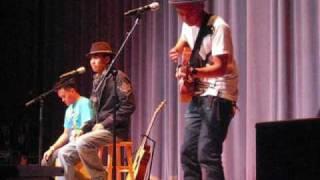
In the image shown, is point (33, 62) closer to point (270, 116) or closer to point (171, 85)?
point (171, 85)

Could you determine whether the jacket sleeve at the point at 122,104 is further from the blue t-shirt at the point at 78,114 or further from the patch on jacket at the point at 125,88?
the blue t-shirt at the point at 78,114

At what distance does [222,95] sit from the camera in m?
3.26

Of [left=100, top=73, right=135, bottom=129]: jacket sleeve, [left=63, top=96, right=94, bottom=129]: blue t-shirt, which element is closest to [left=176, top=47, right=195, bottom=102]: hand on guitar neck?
[left=100, top=73, right=135, bottom=129]: jacket sleeve

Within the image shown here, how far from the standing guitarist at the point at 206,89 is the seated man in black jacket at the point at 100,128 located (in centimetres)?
132

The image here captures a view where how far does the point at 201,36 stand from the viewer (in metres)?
3.34

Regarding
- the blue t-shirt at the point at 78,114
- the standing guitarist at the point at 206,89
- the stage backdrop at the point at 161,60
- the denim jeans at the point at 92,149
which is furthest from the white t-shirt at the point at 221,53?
the blue t-shirt at the point at 78,114

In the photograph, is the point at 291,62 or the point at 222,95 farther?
the point at 291,62

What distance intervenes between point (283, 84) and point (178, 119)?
59.2 inches

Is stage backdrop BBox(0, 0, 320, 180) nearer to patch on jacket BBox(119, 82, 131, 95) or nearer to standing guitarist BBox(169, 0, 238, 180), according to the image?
patch on jacket BBox(119, 82, 131, 95)

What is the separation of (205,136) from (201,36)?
60 centimetres

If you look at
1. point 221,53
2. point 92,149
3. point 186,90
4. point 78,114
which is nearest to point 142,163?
point 92,149

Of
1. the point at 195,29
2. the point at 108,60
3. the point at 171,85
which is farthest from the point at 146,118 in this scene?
the point at 195,29

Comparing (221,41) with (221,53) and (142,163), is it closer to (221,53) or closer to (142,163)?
(221,53)

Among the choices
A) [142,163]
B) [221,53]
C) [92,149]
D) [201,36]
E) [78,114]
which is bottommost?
[142,163]
